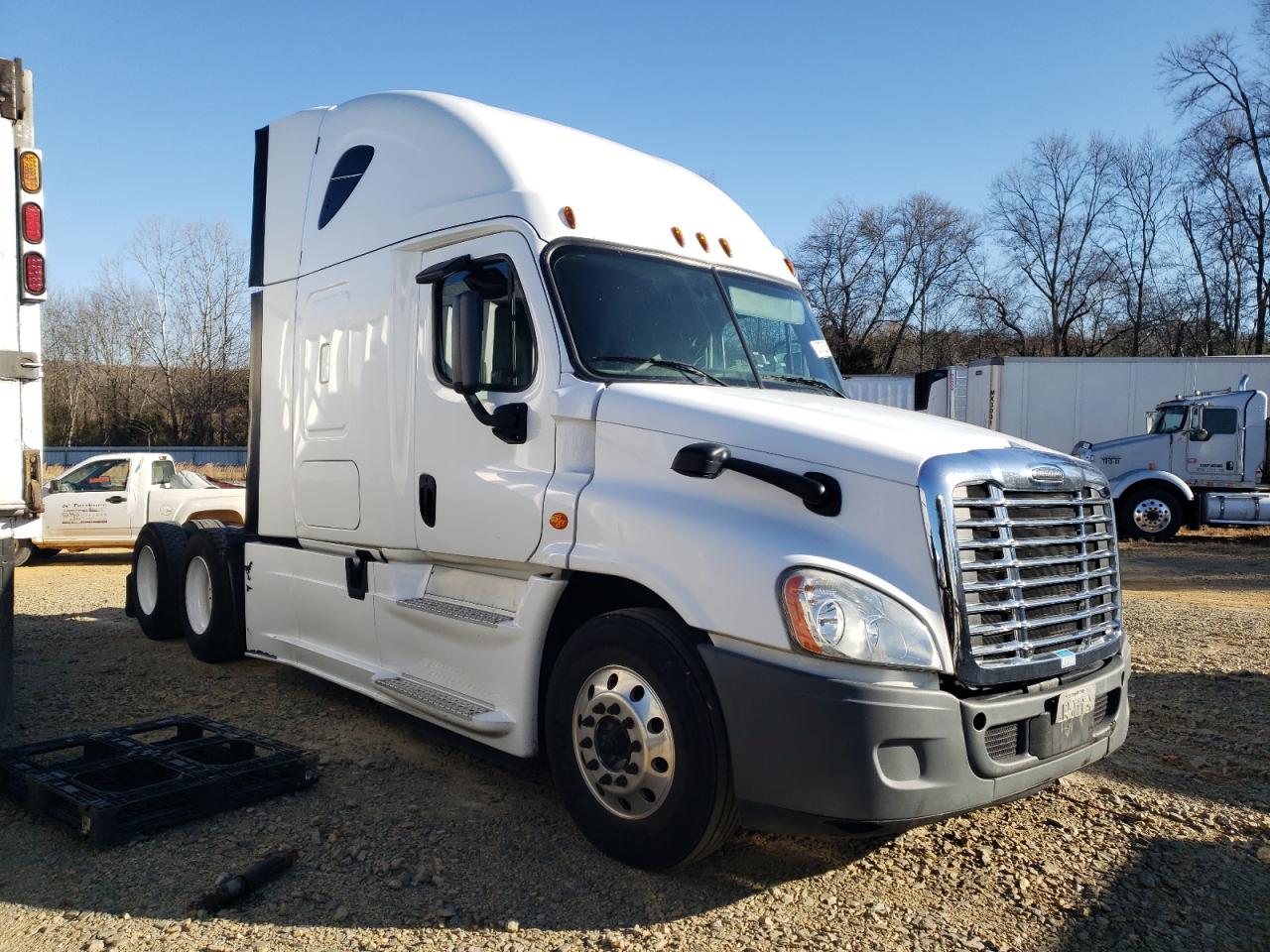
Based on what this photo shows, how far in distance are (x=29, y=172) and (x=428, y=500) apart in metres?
2.98

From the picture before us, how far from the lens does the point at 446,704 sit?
186 inches

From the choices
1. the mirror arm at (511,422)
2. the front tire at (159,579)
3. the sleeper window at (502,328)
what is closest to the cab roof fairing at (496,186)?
the sleeper window at (502,328)

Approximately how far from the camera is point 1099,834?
4.36 metres

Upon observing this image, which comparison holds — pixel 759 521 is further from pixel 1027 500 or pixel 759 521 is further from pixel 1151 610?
pixel 1151 610

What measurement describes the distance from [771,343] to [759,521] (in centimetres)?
174

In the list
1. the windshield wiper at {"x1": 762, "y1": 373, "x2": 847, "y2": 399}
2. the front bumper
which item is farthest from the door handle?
the front bumper

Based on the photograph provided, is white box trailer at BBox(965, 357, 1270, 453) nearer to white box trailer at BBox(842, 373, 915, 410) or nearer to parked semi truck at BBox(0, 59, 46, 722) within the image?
white box trailer at BBox(842, 373, 915, 410)

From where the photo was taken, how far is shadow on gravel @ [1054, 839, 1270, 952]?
3.45 m

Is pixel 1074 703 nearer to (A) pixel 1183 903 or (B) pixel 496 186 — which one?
(A) pixel 1183 903

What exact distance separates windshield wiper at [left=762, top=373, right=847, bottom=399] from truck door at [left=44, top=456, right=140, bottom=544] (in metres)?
12.5

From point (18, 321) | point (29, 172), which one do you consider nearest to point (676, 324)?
point (18, 321)

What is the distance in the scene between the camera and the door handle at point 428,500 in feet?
16.5

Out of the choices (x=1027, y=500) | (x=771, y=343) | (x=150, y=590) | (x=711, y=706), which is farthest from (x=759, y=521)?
(x=150, y=590)

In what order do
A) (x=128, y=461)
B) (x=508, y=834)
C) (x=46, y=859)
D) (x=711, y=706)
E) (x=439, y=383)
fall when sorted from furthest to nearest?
(x=128, y=461) < (x=439, y=383) < (x=508, y=834) < (x=46, y=859) < (x=711, y=706)
